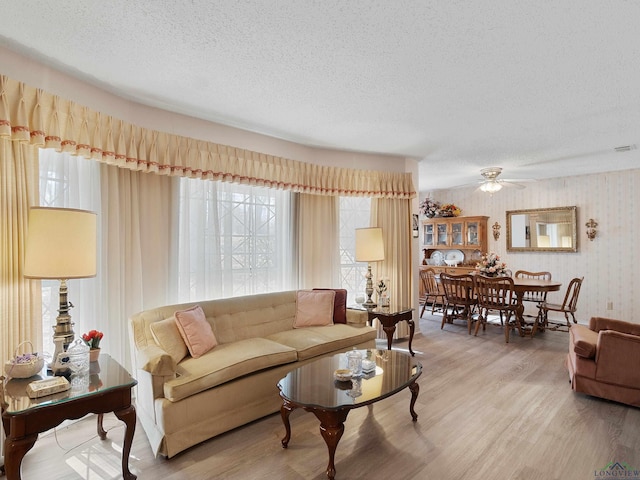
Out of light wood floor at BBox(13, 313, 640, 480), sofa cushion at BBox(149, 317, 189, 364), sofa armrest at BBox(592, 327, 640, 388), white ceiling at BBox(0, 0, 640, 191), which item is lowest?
light wood floor at BBox(13, 313, 640, 480)

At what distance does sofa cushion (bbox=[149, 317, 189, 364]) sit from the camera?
2.48 metres

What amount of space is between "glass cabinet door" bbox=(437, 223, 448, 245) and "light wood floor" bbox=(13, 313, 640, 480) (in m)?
4.15

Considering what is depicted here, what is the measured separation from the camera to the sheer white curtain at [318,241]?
4.18 meters

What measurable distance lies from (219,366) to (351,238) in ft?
9.21

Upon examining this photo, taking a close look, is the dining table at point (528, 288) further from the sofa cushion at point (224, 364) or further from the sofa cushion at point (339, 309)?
the sofa cushion at point (224, 364)

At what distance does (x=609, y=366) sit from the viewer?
2.74 meters

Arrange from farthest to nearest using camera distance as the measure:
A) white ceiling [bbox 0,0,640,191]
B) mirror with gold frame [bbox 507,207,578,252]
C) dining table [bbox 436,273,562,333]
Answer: mirror with gold frame [bbox 507,207,578,252] → dining table [bbox 436,273,562,333] → white ceiling [bbox 0,0,640,191]

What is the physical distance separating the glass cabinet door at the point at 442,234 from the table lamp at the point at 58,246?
6.43 m

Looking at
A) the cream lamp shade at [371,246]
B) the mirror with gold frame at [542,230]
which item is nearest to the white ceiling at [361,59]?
the cream lamp shade at [371,246]

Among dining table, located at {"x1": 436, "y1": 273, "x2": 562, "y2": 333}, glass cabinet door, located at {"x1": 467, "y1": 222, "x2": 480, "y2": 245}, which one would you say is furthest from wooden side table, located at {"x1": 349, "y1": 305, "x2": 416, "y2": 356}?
glass cabinet door, located at {"x1": 467, "y1": 222, "x2": 480, "y2": 245}

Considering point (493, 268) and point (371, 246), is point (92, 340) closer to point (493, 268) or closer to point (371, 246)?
point (371, 246)

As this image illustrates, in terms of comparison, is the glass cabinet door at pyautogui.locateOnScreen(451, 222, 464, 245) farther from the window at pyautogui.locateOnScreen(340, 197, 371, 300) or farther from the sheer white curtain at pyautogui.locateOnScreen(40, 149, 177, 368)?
the sheer white curtain at pyautogui.locateOnScreen(40, 149, 177, 368)

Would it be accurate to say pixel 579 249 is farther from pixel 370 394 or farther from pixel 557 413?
pixel 370 394

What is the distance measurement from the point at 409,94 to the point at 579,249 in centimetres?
482
